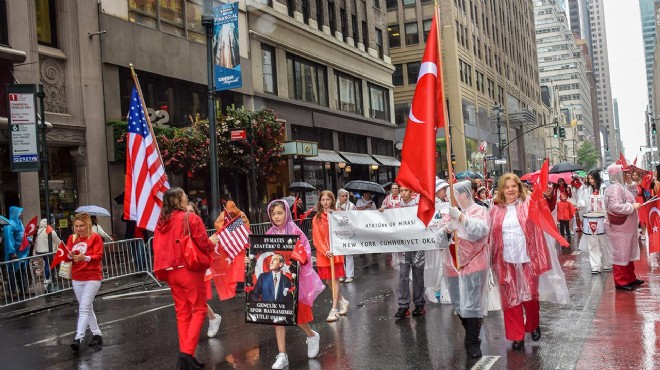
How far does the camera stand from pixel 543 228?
22.8 ft

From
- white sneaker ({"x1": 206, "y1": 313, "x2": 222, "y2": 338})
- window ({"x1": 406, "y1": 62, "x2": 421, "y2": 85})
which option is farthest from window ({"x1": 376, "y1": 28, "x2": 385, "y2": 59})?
white sneaker ({"x1": 206, "y1": 313, "x2": 222, "y2": 338})

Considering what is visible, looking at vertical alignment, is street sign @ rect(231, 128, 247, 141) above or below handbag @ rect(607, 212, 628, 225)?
above

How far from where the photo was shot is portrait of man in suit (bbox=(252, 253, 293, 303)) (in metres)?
6.96

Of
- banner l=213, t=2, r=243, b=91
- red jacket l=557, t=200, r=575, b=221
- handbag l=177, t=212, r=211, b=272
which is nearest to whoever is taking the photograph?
handbag l=177, t=212, r=211, b=272

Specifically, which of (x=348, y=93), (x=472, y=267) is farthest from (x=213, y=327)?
(x=348, y=93)

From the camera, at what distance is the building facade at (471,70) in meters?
56.8

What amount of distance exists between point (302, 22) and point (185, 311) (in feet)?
90.6

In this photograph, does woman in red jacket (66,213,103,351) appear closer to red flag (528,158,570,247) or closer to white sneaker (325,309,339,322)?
white sneaker (325,309,339,322)

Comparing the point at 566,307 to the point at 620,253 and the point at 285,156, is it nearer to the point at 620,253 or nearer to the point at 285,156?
the point at 620,253

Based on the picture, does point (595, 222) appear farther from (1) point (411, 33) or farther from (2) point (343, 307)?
(1) point (411, 33)

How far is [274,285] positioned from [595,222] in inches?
300

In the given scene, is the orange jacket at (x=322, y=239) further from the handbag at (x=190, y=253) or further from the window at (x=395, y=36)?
the window at (x=395, y=36)

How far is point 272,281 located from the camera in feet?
23.1

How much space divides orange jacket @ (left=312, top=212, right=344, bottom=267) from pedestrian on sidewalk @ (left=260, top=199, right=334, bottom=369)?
2377mm
